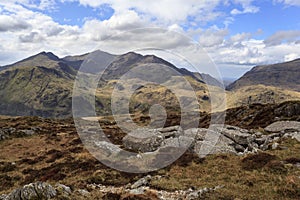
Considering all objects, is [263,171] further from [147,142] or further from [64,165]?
[64,165]

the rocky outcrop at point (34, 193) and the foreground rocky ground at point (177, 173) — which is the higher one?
the rocky outcrop at point (34, 193)

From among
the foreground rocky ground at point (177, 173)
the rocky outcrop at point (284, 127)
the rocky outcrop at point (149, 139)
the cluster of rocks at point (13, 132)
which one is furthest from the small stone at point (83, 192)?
the cluster of rocks at point (13, 132)

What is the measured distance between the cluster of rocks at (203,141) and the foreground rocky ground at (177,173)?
125 millimetres

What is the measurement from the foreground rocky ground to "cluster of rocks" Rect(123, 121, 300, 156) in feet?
0.41

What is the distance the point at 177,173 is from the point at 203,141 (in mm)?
10045

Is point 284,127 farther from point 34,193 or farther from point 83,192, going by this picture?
point 34,193

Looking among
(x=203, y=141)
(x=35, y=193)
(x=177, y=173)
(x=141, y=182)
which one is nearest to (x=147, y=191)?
(x=141, y=182)

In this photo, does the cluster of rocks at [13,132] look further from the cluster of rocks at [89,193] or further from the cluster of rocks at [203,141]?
the cluster of rocks at [89,193]

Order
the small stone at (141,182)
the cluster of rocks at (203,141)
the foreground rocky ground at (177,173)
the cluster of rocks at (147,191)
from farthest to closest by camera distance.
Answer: the cluster of rocks at (203,141) → the small stone at (141,182) → the cluster of rocks at (147,191) → the foreground rocky ground at (177,173)

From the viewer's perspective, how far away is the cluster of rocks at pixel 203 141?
105ft

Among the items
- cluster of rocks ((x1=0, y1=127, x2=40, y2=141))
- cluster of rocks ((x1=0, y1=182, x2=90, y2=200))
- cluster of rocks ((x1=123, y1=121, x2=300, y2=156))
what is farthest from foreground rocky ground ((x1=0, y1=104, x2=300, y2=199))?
cluster of rocks ((x1=0, y1=127, x2=40, y2=141))

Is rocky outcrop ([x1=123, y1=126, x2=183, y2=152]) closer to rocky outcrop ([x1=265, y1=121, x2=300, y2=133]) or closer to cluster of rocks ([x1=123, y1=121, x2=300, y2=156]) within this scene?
cluster of rocks ([x1=123, y1=121, x2=300, y2=156])

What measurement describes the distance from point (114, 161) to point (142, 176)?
22.4 ft

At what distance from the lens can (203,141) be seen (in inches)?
1326
